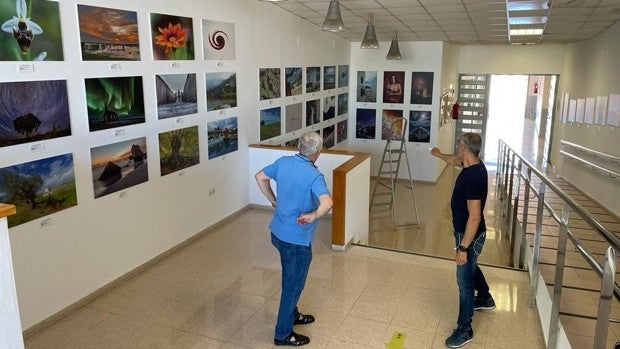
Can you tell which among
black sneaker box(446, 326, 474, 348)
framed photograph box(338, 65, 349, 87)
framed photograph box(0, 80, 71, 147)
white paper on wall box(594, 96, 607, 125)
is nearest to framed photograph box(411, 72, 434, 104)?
framed photograph box(338, 65, 349, 87)

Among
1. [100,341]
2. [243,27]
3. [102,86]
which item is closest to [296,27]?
[243,27]

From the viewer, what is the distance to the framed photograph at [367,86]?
10922 mm

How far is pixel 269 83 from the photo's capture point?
7.19m

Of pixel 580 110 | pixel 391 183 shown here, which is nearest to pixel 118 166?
pixel 391 183

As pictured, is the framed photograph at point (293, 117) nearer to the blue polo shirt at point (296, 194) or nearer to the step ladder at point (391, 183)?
the step ladder at point (391, 183)

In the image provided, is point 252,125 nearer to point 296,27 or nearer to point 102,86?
point 296,27

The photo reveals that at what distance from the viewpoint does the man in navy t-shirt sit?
130 inches

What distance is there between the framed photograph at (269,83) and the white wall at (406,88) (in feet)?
13.0

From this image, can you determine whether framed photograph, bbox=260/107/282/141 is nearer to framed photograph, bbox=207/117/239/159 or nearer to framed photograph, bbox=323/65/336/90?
framed photograph, bbox=207/117/239/159

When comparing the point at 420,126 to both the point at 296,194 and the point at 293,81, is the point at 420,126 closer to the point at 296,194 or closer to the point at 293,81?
the point at 293,81

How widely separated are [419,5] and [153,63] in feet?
12.8

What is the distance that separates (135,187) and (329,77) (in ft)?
18.8

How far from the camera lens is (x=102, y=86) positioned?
167 inches

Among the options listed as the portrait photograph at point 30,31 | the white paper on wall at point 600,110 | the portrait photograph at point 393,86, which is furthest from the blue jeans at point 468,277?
the portrait photograph at point 393,86
